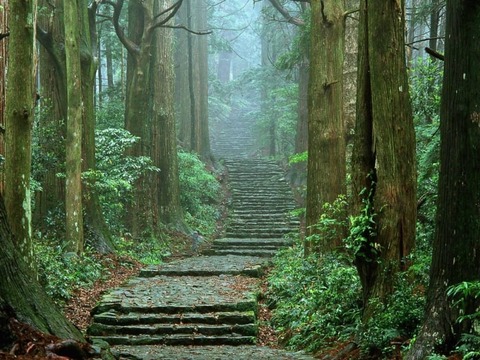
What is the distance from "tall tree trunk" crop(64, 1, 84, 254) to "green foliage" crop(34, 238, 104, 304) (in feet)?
1.45

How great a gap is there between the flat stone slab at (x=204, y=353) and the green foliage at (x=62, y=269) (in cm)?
220

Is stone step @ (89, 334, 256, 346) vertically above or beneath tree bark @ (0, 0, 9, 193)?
beneath

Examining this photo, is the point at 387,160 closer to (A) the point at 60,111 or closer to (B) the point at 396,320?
(B) the point at 396,320

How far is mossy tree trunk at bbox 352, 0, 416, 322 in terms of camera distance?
6.80 metres

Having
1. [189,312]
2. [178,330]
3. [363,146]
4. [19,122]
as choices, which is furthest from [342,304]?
[19,122]

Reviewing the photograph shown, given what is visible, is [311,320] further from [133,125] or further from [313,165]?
[133,125]

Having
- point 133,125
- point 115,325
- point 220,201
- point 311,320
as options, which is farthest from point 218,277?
point 220,201

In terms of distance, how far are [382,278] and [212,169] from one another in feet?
77.9

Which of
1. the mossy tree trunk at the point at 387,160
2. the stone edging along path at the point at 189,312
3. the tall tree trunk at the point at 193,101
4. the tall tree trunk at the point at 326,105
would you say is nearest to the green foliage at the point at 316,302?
the stone edging along path at the point at 189,312

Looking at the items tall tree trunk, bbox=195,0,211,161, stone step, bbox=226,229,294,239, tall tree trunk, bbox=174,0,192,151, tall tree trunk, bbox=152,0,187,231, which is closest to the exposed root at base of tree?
tall tree trunk, bbox=152,0,187,231

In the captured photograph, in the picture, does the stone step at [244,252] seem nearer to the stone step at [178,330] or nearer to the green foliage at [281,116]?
Result: the stone step at [178,330]

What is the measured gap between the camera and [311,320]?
845 cm

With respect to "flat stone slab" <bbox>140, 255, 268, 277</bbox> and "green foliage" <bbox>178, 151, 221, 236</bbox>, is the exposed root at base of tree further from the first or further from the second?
"green foliage" <bbox>178, 151, 221, 236</bbox>

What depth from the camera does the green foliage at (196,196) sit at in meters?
22.3
